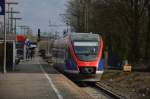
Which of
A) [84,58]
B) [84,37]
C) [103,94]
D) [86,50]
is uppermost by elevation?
[84,37]

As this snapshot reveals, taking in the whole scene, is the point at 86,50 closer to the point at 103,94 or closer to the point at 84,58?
the point at 84,58

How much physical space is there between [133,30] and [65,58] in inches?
1118

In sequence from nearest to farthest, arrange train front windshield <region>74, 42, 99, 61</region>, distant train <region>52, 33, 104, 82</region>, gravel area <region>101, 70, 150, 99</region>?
gravel area <region>101, 70, 150, 99</region> → distant train <region>52, 33, 104, 82</region> → train front windshield <region>74, 42, 99, 61</region>

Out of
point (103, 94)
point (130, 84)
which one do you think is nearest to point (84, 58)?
point (130, 84)

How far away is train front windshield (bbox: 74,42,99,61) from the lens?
120ft

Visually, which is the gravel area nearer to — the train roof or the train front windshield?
the train front windshield

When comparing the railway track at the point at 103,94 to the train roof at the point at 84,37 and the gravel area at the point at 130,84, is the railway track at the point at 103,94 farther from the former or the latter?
the train roof at the point at 84,37

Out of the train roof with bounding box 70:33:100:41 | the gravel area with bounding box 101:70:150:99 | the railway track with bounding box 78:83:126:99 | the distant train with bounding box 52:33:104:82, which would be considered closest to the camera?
the railway track with bounding box 78:83:126:99

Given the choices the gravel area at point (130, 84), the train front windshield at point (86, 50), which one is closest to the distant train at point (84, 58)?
the train front windshield at point (86, 50)

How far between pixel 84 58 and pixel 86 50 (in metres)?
0.84

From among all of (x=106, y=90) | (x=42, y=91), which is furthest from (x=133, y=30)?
(x=42, y=91)

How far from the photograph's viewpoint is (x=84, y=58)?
36.4 metres

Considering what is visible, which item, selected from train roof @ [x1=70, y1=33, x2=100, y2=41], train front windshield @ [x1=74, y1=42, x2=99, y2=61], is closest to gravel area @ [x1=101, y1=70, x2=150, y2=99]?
train front windshield @ [x1=74, y1=42, x2=99, y2=61]

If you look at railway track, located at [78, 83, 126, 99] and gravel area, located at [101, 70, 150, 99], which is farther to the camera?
gravel area, located at [101, 70, 150, 99]
